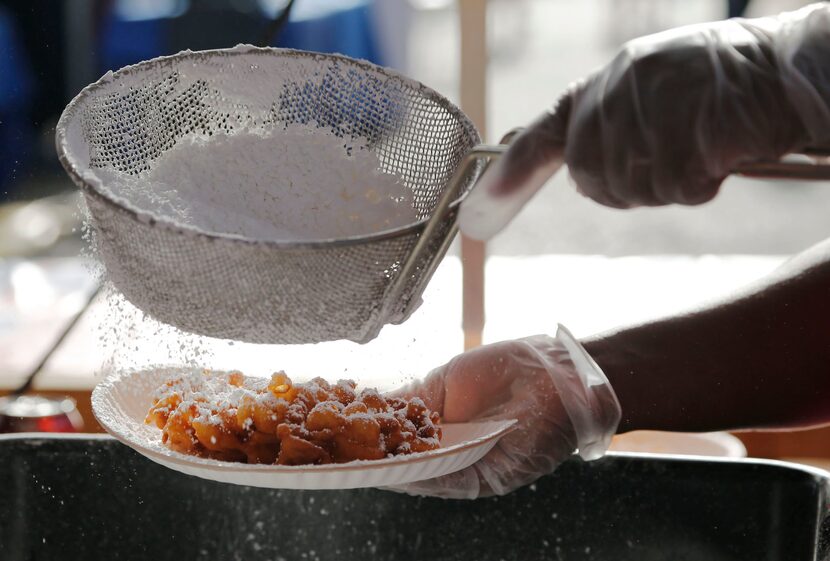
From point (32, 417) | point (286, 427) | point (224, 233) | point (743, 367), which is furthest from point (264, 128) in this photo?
point (743, 367)

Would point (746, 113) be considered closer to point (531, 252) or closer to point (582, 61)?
point (531, 252)

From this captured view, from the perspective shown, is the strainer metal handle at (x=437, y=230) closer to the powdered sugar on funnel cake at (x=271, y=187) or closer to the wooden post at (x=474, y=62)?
the powdered sugar on funnel cake at (x=271, y=187)

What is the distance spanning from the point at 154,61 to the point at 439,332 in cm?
74

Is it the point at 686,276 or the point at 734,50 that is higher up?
the point at 734,50

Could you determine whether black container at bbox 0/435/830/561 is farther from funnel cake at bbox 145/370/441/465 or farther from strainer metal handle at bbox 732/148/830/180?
strainer metal handle at bbox 732/148/830/180

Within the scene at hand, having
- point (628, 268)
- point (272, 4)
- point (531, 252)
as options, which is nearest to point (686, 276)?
point (628, 268)

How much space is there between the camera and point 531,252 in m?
3.09

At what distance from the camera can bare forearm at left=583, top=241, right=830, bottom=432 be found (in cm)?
91

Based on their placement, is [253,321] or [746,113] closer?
[746,113]

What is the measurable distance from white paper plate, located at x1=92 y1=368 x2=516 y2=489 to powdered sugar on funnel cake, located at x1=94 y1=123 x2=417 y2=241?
6.7 inches

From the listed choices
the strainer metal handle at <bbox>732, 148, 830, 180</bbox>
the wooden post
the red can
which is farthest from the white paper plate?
the wooden post

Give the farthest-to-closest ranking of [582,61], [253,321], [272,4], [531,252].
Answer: [582,61] < [531,252] < [272,4] < [253,321]

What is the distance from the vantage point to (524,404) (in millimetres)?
892

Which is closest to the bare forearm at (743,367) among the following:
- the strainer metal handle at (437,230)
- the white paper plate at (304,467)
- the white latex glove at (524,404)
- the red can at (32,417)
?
the white latex glove at (524,404)
